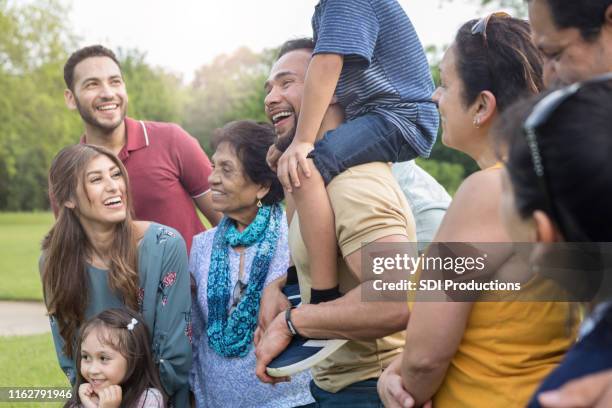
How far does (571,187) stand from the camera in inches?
50.5

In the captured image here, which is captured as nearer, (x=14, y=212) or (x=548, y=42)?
(x=548, y=42)

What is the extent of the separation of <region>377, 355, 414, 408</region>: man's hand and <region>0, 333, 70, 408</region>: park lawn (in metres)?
4.09

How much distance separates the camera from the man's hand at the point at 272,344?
7.91 ft

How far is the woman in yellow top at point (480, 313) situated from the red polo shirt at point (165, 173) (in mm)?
2538

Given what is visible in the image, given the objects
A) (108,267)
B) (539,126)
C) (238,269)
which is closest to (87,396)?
(108,267)

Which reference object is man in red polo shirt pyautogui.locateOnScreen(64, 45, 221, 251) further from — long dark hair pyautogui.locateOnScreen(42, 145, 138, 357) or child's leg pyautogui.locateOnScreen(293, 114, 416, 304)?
child's leg pyautogui.locateOnScreen(293, 114, 416, 304)

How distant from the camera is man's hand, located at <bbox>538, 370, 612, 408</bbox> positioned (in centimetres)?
133

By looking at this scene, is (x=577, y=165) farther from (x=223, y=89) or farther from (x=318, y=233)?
(x=223, y=89)

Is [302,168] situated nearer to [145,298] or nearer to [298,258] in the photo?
[298,258]

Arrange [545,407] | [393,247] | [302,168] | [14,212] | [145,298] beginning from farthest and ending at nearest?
[14,212] → [145,298] → [302,168] → [393,247] → [545,407]

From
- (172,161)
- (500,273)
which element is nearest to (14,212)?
(172,161)

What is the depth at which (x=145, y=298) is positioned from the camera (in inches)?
140

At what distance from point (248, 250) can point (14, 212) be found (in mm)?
43757

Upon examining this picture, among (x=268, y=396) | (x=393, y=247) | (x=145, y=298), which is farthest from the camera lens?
(x=145, y=298)
